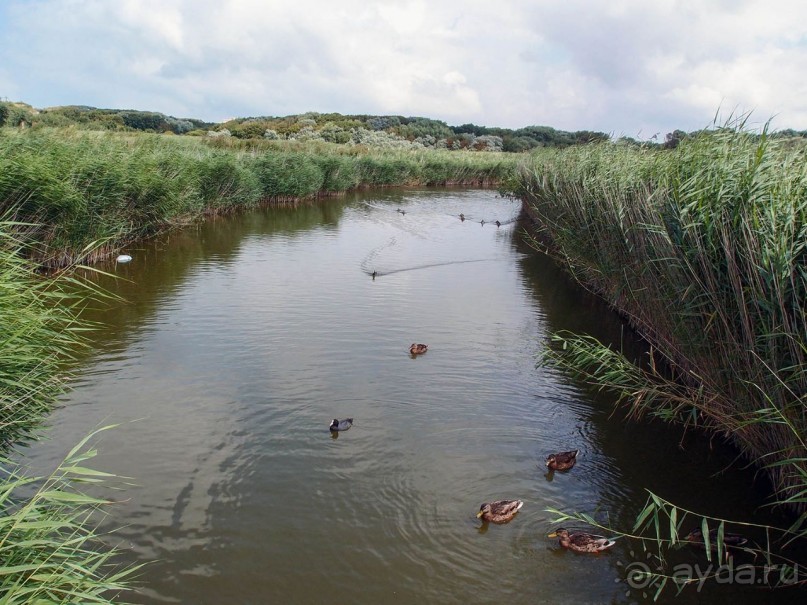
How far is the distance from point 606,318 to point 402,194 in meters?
28.5

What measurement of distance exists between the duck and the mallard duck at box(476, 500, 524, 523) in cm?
200

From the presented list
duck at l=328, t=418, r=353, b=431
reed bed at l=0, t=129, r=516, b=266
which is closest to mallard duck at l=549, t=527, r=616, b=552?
duck at l=328, t=418, r=353, b=431

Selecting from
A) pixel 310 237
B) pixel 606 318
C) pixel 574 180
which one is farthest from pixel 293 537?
pixel 310 237

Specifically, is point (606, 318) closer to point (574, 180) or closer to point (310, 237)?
point (574, 180)

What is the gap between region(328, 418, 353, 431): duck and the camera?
261 inches

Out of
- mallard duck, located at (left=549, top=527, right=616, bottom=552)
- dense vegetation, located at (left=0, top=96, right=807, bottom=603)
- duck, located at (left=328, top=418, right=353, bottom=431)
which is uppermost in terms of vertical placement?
dense vegetation, located at (left=0, top=96, right=807, bottom=603)

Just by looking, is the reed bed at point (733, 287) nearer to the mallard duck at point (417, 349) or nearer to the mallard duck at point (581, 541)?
the mallard duck at point (581, 541)

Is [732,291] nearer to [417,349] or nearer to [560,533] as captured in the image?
[560,533]

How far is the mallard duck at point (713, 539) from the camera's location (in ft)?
15.6

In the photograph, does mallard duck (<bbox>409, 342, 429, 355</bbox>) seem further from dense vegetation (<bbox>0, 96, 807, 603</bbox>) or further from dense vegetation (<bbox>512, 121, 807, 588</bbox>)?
dense vegetation (<bbox>0, 96, 807, 603</bbox>)

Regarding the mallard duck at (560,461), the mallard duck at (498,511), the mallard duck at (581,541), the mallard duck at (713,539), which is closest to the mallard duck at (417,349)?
the mallard duck at (560,461)

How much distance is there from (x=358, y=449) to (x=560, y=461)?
2125mm

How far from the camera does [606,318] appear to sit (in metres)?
11.7

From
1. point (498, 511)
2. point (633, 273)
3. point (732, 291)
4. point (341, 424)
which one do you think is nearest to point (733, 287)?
point (732, 291)
